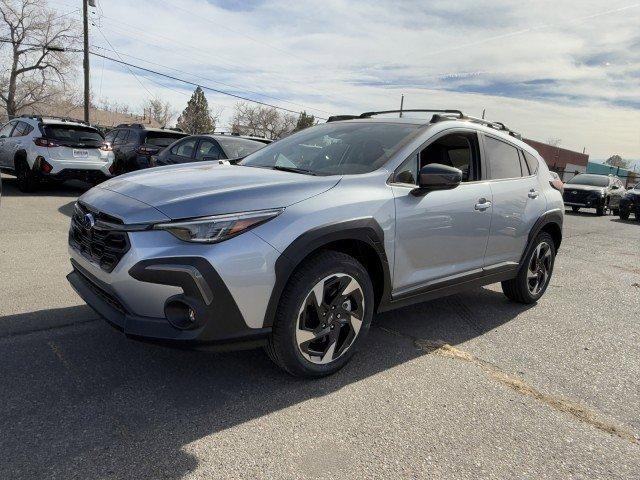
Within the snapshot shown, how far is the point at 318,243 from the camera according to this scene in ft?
9.25

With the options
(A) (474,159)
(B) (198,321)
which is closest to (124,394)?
(B) (198,321)

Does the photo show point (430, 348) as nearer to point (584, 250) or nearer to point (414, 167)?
point (414, 167)

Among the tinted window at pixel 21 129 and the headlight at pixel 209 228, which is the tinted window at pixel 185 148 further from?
the headlight at pixel 209 228

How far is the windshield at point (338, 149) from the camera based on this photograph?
348 cm

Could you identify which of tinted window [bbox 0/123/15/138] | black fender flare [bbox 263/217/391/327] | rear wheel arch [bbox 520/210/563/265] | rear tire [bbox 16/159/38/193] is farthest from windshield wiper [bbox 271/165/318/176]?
tinted window [bbox 0/123/15/138]

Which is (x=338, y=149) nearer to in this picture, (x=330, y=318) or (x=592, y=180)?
(x=330, y=318)

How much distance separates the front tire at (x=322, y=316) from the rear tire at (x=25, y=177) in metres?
9.28

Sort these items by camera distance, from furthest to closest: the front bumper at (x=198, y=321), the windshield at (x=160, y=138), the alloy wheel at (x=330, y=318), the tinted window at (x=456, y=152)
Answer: the windshield at (x=160, y=138)
the tinted window at (x=456, y=152)
the alloy wheel at (x=330, y=318)
the front bumper at (x=198, y=321)

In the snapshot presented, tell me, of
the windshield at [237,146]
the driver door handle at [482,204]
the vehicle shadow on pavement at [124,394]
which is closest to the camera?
the vehicle shadow on pavement at [124,394]

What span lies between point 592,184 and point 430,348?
18.5 metres

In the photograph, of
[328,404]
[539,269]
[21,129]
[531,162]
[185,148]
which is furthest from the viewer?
[21,129]

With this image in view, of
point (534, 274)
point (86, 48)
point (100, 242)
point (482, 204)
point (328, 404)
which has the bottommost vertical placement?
point (328, 404)

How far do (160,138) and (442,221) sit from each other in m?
9.60

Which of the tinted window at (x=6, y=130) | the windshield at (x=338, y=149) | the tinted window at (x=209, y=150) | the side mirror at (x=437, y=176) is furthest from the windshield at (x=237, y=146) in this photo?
the tinted window at (x=6, y=130)
